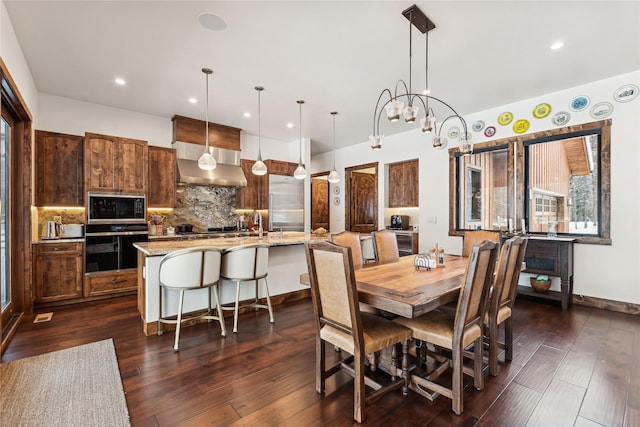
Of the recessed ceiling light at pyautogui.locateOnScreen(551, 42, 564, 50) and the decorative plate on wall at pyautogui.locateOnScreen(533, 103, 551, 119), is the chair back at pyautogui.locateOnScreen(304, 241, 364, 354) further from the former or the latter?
the decorative plate on wall at pyautogui.locateOnScreen(533, 103, 551, 119)

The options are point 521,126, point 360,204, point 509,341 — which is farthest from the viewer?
point 360,204

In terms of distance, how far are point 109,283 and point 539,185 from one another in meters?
6.58

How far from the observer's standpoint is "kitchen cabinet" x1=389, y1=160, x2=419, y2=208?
6.14 metres

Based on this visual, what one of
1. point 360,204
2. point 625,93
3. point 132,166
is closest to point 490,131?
point 625,93

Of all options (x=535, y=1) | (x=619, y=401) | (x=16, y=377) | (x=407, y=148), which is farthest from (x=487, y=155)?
(x=16, y=377)

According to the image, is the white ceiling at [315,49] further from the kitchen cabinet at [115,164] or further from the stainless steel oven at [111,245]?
the stainless steel oven at [111,245]

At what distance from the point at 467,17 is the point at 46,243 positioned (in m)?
5.50

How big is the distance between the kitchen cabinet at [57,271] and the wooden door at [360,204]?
16.6 feet

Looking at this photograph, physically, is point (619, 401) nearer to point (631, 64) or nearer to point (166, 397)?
point (166, 397)

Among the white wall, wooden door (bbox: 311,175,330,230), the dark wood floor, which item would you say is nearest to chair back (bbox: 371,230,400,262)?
the dark wood floor

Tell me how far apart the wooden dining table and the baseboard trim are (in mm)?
2628

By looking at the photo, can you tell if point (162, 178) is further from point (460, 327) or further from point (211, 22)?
point (460, 327)

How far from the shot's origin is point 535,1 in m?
2.36

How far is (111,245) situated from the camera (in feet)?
14.2
